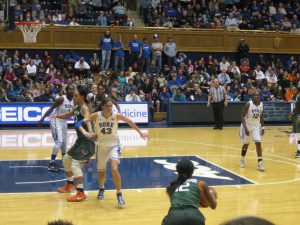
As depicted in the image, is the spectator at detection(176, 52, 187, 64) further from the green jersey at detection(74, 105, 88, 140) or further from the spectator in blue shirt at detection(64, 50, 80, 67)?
the green jersey at detection(74, 105, 88, 140)

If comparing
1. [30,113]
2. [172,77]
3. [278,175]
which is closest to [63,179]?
[278,175]

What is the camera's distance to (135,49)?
81.9 feet

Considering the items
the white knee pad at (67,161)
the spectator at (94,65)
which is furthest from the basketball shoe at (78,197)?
the spectator at (94,65)

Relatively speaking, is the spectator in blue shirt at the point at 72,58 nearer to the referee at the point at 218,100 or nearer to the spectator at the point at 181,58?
the spectator at the point at 181,58

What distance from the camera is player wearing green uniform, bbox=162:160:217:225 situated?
5.01 m

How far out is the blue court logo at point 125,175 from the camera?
10.7 meters

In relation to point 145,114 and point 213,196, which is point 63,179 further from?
point 145,114

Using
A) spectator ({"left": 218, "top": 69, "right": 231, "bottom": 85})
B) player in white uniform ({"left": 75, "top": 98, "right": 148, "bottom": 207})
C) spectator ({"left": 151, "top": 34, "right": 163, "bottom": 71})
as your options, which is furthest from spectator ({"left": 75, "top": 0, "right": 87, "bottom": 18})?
player in white uniform ({"left": 75, "top": 98, "right": 148, "bottom": 207})

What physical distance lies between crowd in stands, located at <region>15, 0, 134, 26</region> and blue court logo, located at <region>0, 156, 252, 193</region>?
42.4 feet

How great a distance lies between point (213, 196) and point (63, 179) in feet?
21.6

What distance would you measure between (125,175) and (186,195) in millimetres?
6620

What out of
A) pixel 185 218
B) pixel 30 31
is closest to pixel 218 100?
pixel 30 31

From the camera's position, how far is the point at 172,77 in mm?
23766

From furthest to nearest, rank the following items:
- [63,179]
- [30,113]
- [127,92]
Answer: [127,92]
[30,113]
[63,179]
